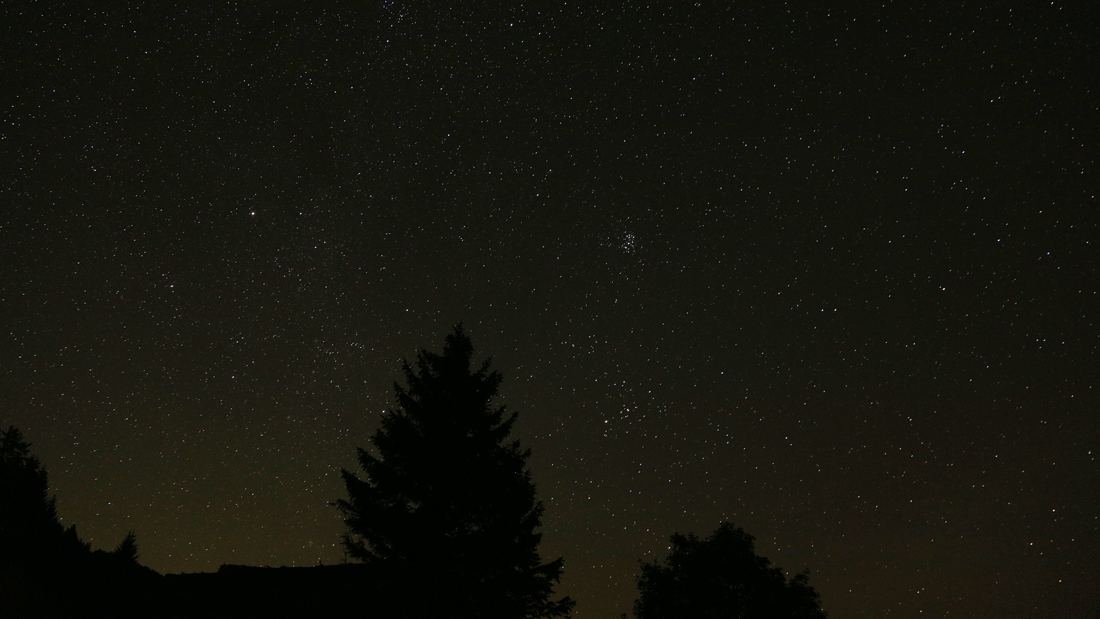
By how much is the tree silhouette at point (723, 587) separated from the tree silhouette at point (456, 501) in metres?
3.76

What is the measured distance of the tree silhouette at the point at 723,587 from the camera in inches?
709

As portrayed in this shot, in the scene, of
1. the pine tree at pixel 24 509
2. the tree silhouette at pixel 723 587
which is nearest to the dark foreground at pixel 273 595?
the tree silhouette at pixel 723 587

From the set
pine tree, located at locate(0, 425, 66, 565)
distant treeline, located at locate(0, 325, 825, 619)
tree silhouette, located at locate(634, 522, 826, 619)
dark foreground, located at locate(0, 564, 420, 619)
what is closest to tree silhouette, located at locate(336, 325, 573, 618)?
distant treeline, located at locate(0, 325, 825, 619)

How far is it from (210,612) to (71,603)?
7541mm

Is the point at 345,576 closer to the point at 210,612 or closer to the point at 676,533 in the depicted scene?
the point at 210,612

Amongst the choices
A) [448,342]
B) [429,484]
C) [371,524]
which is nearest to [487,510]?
[429,484]

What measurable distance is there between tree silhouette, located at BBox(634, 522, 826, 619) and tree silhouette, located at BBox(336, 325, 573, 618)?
3.76m

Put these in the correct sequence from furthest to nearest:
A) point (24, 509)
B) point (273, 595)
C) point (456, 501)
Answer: point (24, 509)
point (456, 501)
point (273, 595)

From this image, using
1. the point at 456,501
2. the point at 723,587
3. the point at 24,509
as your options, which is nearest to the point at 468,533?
the point at 456,501

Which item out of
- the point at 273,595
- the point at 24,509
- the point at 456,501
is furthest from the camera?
the point at 24,509

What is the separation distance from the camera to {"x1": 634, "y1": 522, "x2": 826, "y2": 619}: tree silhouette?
1802 centimetres

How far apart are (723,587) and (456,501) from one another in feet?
25.4

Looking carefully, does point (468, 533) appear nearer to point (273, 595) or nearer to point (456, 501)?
point (456, 501)

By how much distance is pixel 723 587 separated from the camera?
722 inches
